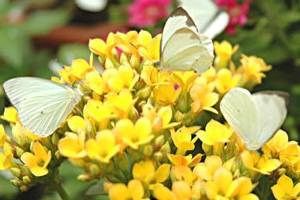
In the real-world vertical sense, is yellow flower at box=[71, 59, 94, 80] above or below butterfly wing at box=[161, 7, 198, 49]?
below

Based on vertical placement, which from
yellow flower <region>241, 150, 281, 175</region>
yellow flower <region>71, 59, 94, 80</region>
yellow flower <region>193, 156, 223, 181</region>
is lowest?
yellow flower <region>241, 150, 281, 175</region>

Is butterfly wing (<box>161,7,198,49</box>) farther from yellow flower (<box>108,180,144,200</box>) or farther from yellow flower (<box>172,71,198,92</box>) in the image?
yellow flower (<box>108,180,144,200</box>)

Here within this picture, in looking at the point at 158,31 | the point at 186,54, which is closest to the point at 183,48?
the point at 186,54

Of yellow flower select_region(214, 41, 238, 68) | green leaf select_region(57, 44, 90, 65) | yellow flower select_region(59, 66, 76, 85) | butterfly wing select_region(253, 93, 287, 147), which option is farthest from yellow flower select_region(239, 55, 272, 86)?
green leaf select_region(57, 44, 90, 65)

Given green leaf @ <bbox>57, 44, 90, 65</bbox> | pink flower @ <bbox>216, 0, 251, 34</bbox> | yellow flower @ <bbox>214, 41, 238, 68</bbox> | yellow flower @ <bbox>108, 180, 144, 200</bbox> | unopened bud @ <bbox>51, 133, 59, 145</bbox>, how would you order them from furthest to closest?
1. green leaf @ <bbox>57, 44, 90, 65</bbox>
2. pink flower @ <bbox>216, 0, 251, 34</bbox>
3. yellow flower @ <bbox>214, 41, 238, 68</bbox>
4. unopened bud @ <bbox>51, 133, 59, 145</bbox>
5. yellow flower @ <bbox>108, 180, 144, 200</bbox>

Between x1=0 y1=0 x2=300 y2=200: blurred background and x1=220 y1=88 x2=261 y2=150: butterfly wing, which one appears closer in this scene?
x1=220 y1=88 x2=261 y2=150: butterfly wing

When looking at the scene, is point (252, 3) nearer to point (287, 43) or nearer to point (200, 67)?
point (287, 43)

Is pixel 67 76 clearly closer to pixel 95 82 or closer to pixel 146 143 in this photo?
Answer: pixel 95 82

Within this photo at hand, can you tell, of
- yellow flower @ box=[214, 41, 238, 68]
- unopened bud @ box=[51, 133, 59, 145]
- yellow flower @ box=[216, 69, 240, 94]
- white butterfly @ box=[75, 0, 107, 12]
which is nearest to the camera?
unopened bud @ box=[51, 133, 59, 145]
